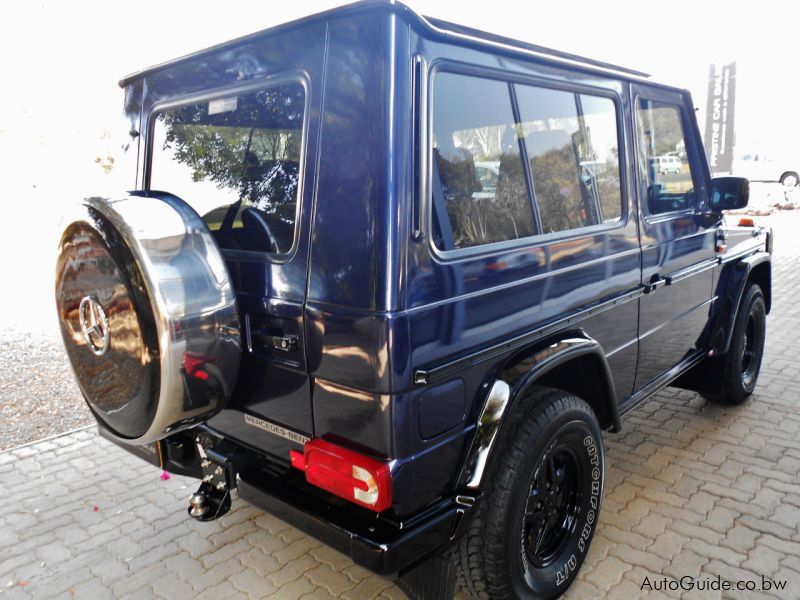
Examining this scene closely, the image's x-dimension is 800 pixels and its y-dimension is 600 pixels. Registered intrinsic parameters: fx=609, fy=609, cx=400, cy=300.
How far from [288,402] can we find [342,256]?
55 cm

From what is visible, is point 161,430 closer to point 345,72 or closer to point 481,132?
point 345,72

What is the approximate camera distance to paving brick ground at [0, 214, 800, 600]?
8.32ft

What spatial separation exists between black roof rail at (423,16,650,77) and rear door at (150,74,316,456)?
454 mm

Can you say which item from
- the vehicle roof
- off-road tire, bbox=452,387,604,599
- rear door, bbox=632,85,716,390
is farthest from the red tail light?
rear door, bbox=632,85,716,390

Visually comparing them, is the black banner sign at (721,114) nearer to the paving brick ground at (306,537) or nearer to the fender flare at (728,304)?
the fender flare at (728,304)

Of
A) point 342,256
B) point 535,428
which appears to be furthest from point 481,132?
point 535,428

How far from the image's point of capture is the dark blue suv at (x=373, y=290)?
1717 mm

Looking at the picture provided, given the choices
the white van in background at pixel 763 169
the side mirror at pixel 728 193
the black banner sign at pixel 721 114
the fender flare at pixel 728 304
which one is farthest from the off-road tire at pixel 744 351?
the white van in background at pixel 763 169

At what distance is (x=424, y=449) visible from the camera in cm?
181

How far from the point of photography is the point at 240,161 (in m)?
2.12

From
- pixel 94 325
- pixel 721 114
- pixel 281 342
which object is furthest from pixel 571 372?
pixel 721 114

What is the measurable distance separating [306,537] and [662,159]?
2.53 meters

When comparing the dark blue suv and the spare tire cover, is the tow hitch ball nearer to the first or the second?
the dark blue suv

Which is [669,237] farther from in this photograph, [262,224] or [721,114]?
[721,114]
